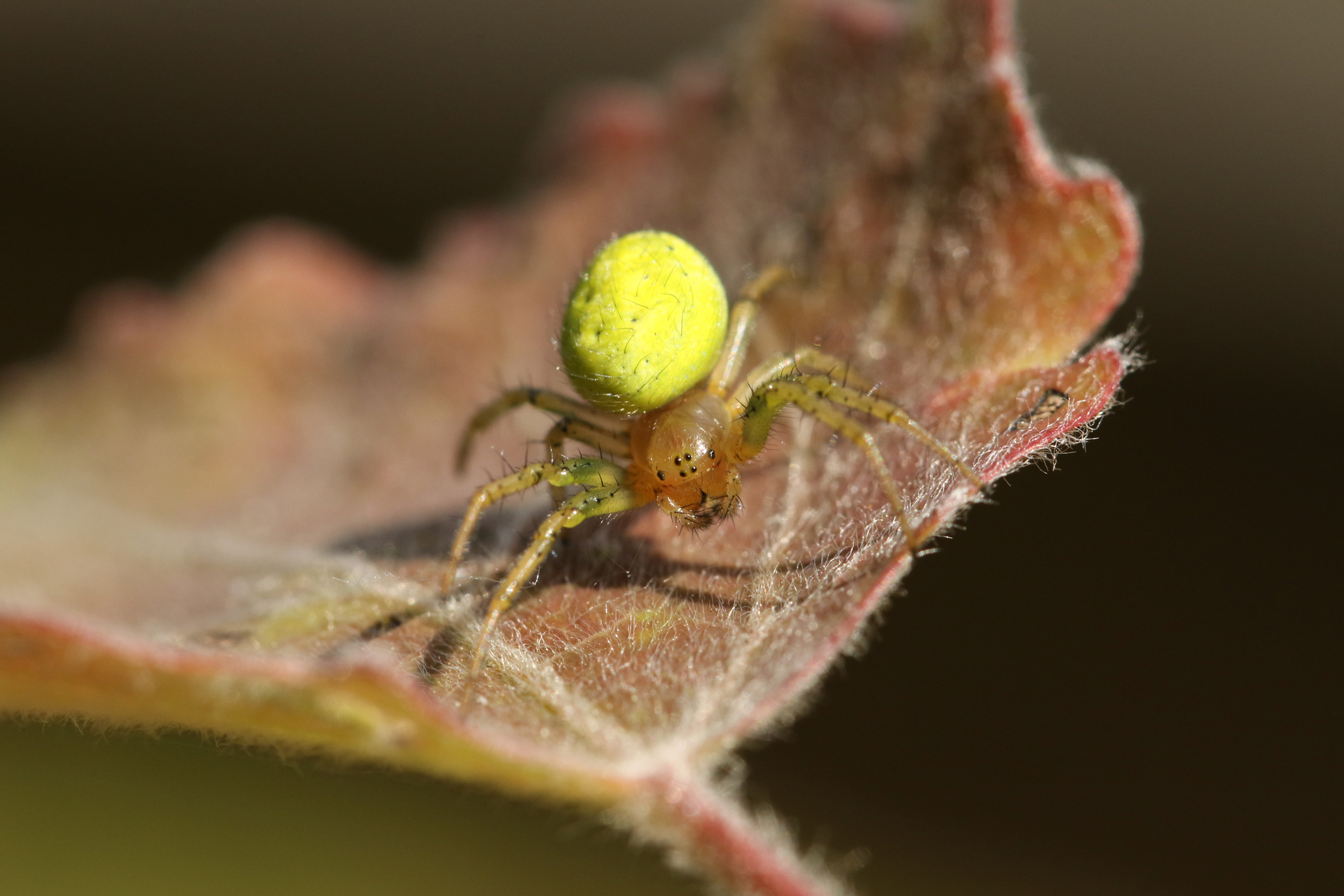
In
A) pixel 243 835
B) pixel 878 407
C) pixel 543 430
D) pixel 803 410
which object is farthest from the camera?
pixel 243 835

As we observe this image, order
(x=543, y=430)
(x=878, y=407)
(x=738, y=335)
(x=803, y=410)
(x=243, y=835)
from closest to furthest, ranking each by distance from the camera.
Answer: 1. (x=878, y=407)
2. (x=803, y=410)
3. (x=738, y=335)
4. (x=543, y=430)
5. (x=243, y=835)

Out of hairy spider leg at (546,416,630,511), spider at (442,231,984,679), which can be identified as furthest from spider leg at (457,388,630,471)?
spider at (442,231,984,679)

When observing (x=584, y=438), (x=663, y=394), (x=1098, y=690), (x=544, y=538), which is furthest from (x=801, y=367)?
(x=1098, y=690)

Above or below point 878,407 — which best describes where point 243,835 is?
below

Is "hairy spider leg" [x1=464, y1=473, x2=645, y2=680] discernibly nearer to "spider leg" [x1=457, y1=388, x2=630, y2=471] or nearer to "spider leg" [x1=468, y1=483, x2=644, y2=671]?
"spider leg" [x1=468, y1=483, x2=644, y2=671]

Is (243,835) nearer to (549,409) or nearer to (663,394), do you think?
(549,409)
